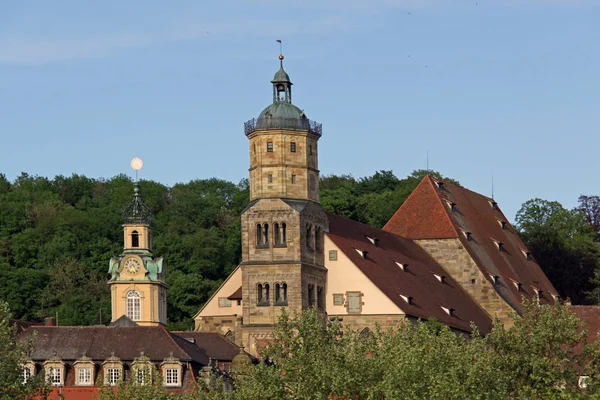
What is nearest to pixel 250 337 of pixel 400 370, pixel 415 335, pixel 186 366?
pixel 186 366

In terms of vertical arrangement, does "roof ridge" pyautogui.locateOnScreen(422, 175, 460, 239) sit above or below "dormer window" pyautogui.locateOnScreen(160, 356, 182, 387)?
Answer: above

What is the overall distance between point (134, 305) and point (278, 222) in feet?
58.4

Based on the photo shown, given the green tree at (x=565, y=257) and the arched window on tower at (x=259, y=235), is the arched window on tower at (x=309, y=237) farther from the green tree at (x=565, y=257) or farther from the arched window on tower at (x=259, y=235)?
the green tree at (x=565, y=257)

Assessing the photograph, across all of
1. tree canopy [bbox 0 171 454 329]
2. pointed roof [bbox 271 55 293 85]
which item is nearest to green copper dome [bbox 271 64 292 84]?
pointed roof [bbox 271 55 293 85]

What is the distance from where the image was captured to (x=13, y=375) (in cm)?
7525

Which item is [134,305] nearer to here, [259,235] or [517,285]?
[259,235]

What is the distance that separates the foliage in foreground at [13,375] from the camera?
243ft

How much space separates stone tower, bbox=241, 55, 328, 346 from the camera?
105750mm

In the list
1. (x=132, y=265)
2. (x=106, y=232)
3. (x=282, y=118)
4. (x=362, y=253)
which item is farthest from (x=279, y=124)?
(x=106, y=232)

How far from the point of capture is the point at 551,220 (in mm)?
150125

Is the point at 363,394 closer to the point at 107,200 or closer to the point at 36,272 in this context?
the point at 36,272

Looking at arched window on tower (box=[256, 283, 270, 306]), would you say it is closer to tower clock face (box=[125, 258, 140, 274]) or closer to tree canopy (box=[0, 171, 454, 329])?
tower clock face (box=[125, 258, 140, 274])

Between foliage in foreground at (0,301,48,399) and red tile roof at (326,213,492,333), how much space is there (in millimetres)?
35565

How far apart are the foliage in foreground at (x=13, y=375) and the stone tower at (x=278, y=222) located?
29.7 metres
